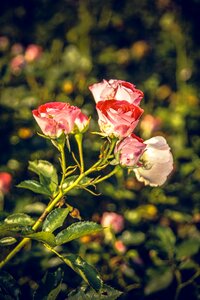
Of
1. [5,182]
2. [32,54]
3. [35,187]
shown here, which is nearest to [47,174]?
[35,187]

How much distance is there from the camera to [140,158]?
0.78m

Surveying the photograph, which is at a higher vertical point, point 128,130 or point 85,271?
point 128,130

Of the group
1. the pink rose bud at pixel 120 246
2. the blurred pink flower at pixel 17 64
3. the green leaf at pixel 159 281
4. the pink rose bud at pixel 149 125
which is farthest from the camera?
the blurred pink flower at pixel 17 64

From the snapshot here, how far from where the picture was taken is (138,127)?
1605 millimetres

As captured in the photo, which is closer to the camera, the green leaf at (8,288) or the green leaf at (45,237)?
the green leaf at (45,237)

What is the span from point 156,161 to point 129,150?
8cm

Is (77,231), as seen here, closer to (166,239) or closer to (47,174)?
(47,174)

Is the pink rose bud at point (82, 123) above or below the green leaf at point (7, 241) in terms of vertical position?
above

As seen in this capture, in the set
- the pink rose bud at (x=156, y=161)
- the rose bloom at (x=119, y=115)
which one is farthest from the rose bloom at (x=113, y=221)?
the rose bloom at (x=119, y=115)

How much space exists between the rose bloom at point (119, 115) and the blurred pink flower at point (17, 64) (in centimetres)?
98

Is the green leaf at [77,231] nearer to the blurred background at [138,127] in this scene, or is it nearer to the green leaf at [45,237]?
the green leaf at [45,237]

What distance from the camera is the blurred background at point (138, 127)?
1.09 meters

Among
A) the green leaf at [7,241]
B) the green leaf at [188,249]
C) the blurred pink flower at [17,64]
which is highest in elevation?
the blurred pink flower at [17,64]

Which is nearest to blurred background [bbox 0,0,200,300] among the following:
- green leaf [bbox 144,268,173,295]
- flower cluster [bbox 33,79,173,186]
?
green leaf [bbox 144,268,173,295]
